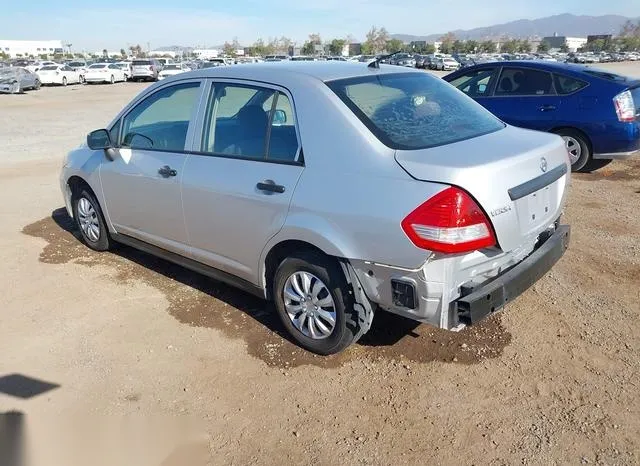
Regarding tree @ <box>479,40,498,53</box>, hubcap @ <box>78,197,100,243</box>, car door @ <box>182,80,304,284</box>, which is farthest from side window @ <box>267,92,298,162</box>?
tree @ <box>479,40,498,53</box>

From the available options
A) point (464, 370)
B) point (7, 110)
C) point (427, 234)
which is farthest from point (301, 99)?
point (7, 110)

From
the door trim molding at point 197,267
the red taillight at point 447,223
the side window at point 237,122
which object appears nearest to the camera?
the red taillight at point 447,223

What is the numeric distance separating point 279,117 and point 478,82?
239 inches

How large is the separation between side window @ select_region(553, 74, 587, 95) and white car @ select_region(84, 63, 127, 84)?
39.5 metres

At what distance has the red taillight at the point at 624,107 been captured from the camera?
7461 millimetres

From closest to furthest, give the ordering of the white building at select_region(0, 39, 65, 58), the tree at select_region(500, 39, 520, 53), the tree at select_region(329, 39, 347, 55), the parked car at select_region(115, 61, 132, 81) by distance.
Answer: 1. the parked car at select_region(115, 61, 132, 81)
2. the tree at select_region(329, 39, 347, 55)
3. the tree at select_region(500, 39, 520, 53)
4. the white building at select_region(0, 39, 65, 58)

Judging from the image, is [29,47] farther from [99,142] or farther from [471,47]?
[99,142]

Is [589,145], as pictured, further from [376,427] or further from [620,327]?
[376,427]

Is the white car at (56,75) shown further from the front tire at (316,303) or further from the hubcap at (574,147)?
the front tire at (316,303)

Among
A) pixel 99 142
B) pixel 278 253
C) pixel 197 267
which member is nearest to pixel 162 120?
pixel 99 142

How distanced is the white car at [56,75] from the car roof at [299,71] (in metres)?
38.0

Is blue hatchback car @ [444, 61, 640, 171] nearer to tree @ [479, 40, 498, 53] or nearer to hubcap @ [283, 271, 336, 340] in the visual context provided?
hubcap @ [283, 271, 336, 340]

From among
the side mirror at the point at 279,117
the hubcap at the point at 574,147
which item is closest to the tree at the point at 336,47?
the hubcap at the point at 574,147

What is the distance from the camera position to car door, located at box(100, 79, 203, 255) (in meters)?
4.21
